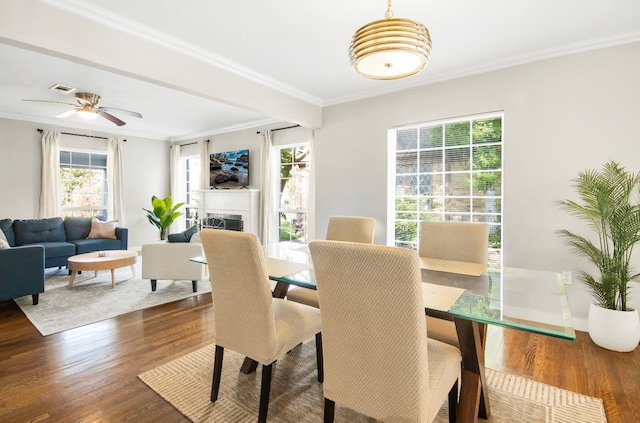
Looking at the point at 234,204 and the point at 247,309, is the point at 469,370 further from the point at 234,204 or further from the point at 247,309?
the point at 234,204

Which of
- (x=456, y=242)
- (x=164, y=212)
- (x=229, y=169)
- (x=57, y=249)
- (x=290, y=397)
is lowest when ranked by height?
(x=290, y=397)

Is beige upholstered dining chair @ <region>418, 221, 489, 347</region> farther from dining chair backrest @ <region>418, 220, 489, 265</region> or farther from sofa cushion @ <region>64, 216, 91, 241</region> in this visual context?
sofa cushion @ <region>64, 216, 91, 241</region>

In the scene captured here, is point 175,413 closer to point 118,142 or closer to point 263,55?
point 263,55

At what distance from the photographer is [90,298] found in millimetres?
3732

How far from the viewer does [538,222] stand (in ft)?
10.0

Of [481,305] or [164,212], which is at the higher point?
[164,212]

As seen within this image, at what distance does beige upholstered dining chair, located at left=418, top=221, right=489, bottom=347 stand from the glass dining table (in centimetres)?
27

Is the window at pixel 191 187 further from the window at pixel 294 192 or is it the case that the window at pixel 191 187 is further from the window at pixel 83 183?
the window at pixel 294 192

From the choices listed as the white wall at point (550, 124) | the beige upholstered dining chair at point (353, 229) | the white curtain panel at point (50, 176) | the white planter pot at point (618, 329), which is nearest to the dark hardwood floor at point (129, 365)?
the white planter pot at point (618, 329)

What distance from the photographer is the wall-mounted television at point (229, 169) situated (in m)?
5.96

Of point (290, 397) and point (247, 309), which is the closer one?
point (247, 309)

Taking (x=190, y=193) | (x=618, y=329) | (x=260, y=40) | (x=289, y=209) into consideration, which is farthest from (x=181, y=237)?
(x=618, y=329)

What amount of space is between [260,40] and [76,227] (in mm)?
4720

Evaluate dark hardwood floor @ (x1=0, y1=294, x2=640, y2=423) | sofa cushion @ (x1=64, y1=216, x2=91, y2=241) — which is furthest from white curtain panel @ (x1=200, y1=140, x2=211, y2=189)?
dark hardwood floor @ (x1=0, y1=294, x2=640, y2=423)
